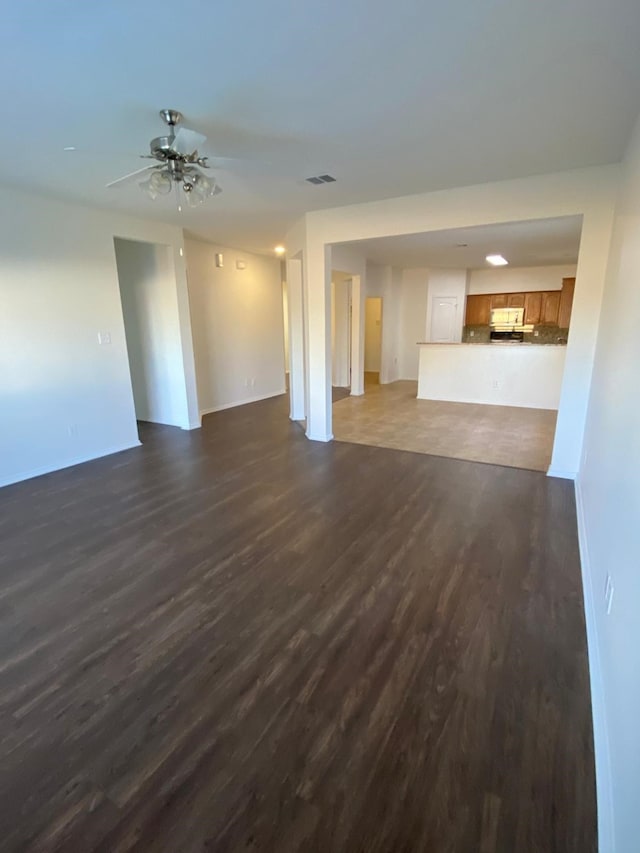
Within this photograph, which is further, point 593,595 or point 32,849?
point 593,595

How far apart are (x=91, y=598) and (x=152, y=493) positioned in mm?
1432

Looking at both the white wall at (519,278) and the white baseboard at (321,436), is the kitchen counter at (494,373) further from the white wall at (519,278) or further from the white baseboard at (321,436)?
the white baseboard at (321,436)

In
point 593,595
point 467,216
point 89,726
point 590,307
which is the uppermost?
point 467,216

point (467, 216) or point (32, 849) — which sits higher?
point (467, 216)

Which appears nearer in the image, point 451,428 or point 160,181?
point 160,181

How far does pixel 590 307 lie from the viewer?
136 inches

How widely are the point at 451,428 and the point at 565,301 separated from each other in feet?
16.7

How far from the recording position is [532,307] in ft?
29.0

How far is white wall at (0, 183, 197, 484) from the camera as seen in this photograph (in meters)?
3.78

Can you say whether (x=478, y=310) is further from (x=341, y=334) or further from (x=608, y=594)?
(x=608, y=594)

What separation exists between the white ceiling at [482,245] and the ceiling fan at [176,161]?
2.29m

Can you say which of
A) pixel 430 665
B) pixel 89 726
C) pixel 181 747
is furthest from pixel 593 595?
pixel 89 726

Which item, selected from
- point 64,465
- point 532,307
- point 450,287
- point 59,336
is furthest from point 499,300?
point 64,465

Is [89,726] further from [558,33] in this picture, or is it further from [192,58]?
[558,33]
